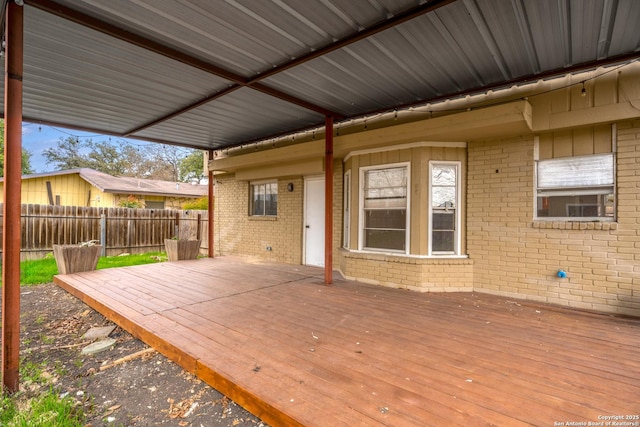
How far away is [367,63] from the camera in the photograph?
151 inches

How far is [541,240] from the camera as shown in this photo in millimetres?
4609

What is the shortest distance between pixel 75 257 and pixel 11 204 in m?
4.84

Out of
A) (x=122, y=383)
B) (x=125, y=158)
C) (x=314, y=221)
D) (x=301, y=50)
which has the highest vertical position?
(x=125, y=158)

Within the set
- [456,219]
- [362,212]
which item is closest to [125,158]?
[362,212]

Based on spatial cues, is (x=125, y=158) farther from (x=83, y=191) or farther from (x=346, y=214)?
(x=346, y=214)

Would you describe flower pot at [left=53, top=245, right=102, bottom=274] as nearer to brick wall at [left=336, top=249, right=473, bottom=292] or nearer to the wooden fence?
the wooden fence

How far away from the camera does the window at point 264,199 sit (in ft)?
28.2

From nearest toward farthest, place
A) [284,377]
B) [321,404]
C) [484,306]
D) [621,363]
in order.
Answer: [321,404] → [284,377] → [621,363] → [484,306]

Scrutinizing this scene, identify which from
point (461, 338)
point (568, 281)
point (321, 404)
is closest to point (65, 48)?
point (321, 404)

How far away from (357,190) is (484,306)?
9.70 feet

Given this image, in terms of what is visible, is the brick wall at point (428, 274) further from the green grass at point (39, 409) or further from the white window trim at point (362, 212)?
the green grass at point (39, 409)

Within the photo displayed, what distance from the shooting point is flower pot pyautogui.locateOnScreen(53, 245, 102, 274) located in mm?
6254

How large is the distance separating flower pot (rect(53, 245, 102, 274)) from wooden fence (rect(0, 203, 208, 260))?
348 cm

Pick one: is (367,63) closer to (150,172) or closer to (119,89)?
(119,89)
